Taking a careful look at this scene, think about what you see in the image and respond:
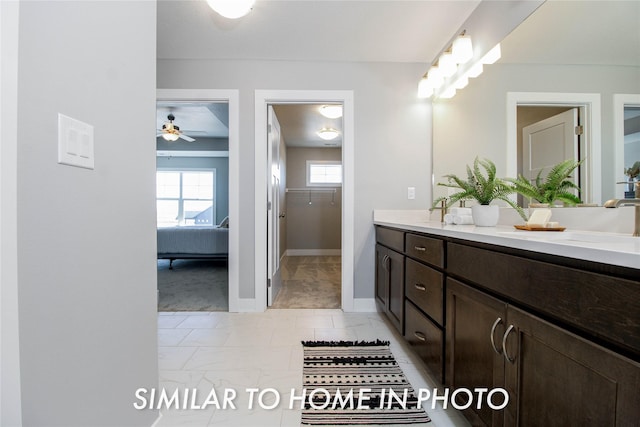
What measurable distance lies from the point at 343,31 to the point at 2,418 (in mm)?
2537

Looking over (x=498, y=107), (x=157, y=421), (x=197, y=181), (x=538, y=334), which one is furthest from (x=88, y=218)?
(x=197, y=181)

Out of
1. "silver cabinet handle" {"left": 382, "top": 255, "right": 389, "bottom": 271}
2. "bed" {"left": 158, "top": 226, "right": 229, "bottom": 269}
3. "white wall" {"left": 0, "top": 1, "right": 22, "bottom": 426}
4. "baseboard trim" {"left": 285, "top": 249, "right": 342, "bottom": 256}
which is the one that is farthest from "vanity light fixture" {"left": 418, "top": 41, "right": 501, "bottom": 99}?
"baseboard trim" {"left": 285, "top": 249, "right": 342, "bottom": 256}

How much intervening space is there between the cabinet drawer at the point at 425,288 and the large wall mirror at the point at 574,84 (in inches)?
29.8

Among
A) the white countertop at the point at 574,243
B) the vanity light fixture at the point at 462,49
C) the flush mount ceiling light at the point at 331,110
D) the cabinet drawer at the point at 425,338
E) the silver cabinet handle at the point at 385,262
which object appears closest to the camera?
the white countertop at the point at 574,243

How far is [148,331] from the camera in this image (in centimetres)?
113

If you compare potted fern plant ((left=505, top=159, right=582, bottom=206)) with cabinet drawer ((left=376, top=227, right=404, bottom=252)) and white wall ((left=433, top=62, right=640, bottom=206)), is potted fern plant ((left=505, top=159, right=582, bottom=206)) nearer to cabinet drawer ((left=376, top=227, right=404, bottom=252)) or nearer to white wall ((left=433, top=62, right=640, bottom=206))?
white wall ((left=433, top=62, right=640, bottom=206))

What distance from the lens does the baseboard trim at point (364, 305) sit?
2594mm

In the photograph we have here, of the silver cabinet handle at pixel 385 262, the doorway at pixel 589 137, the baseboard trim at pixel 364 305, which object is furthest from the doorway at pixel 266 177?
the doorway at pixel 589 137

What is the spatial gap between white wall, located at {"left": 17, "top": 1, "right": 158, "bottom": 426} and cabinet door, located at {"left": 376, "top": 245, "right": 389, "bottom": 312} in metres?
1.56

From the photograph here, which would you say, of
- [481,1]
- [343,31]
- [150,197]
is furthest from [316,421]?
[481,1]

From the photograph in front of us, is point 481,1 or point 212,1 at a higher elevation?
point 481,1

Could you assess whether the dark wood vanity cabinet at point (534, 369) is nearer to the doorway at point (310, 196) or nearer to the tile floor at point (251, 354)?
the tile floor at point (251, 354)

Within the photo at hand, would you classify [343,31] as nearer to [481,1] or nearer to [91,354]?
[481,1]

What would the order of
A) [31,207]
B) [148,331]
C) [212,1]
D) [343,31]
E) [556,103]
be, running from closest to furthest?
[31,207]
[148,331]
[556,103]
[212,1]
[343,31]
